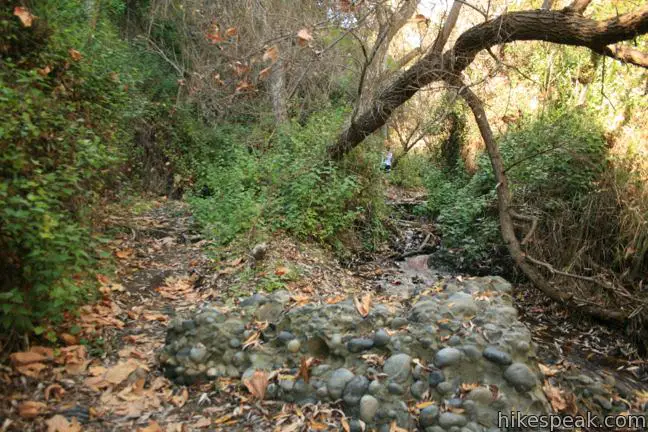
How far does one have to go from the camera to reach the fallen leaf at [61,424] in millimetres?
2805

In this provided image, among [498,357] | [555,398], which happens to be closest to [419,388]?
[498,357]

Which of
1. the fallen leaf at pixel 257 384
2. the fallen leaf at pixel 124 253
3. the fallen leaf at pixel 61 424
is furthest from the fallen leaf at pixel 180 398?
the fallen leaf at pixel 124 253

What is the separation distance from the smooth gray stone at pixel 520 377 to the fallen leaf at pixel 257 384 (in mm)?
1873

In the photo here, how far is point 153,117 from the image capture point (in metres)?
10.3

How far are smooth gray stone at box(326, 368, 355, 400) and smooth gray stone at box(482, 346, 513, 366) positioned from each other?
108cm

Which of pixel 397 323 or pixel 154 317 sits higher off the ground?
pixel 397 323

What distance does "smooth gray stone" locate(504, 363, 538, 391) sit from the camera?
323cm

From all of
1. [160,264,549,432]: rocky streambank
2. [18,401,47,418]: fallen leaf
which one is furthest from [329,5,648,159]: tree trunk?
[18,401,47,418]: fallen leaf

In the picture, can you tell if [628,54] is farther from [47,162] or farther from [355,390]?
[47,162]

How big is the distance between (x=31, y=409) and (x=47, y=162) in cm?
192

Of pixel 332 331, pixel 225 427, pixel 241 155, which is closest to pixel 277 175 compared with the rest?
pixel 241 155

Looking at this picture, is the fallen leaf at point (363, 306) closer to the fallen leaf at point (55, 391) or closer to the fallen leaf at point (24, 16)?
the fallen leaf at point (55, 391)

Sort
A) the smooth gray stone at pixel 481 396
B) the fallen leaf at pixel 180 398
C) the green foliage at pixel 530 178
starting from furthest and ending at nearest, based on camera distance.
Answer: the green foliage at pixel 530 178, the fallen leaf at pixel 180 398, the smooth gray stone at pixel 481 396

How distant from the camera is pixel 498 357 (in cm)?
334
